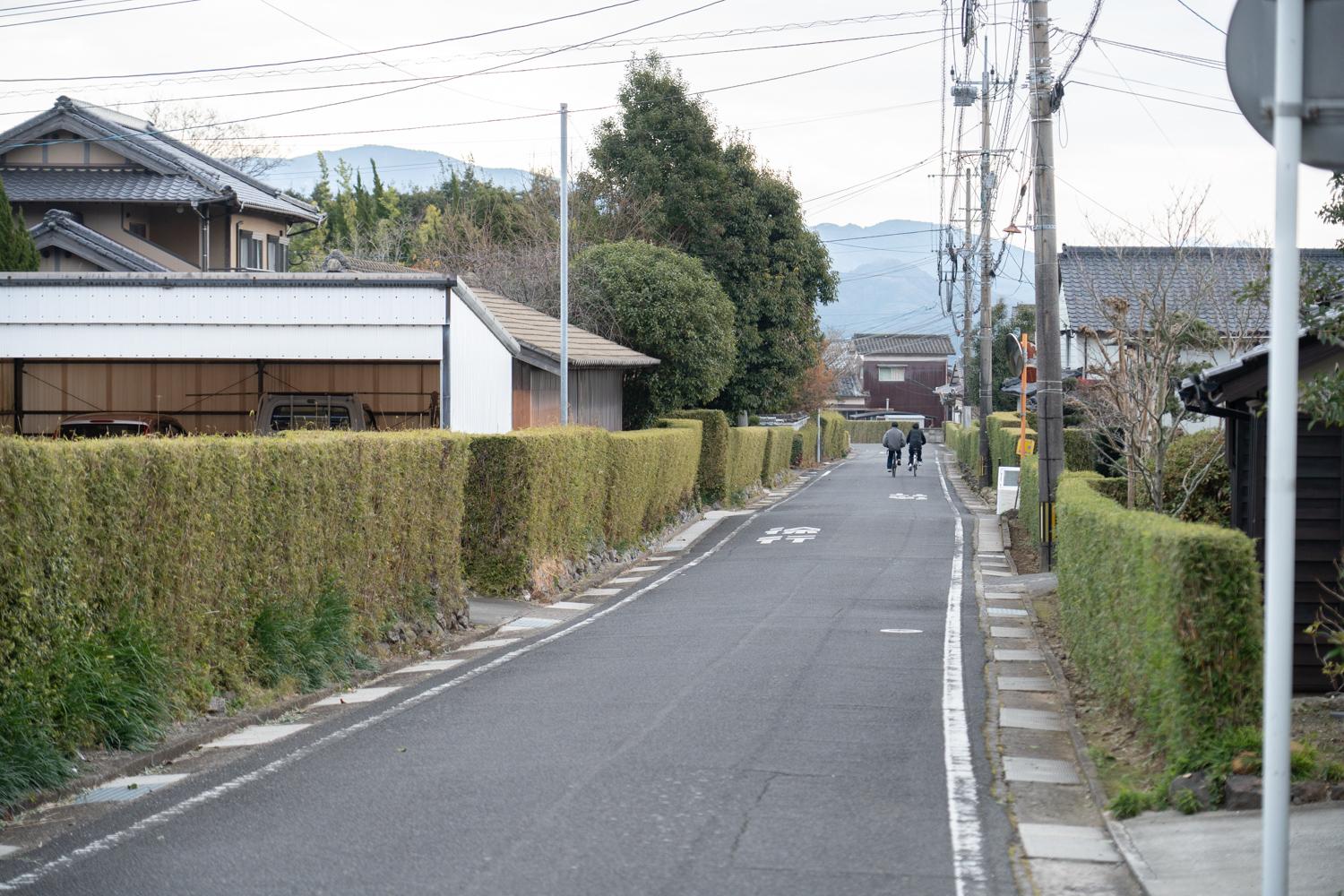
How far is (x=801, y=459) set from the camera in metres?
60.8

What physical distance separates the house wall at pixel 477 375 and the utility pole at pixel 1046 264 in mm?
9438

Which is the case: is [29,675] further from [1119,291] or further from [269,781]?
[1119,291]

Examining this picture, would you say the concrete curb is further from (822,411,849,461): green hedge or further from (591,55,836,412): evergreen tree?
(822,411,849,461): green hedge

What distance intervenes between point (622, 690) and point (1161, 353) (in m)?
8.91

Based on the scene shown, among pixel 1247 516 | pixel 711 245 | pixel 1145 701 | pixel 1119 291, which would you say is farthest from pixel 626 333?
pixel 1145 701

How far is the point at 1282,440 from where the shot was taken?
3994mm

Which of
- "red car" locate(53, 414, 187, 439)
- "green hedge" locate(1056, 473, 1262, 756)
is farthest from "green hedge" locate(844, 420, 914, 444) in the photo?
"green hedge" locate(1056, 473, 1262, 756)

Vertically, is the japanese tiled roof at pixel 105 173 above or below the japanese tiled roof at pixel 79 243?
above

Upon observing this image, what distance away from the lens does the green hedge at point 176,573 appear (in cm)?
772

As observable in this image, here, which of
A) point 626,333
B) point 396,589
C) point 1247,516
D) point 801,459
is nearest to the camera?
point 1247,516

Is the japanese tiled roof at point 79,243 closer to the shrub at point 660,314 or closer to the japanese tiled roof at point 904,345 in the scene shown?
the shrub at point 660,314

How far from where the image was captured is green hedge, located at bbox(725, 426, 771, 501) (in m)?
36.4

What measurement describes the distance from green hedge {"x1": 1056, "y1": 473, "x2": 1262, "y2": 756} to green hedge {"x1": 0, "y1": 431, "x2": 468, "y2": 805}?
656 cm

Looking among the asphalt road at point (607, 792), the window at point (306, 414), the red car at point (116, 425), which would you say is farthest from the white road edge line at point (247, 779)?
the red car at point (116, 425)
